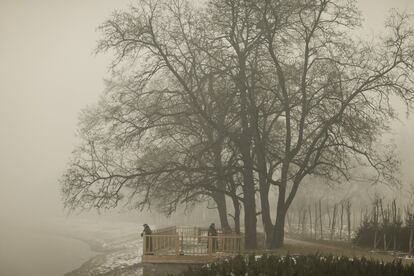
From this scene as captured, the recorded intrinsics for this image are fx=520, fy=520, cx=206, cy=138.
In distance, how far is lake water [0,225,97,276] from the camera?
41.2 meters

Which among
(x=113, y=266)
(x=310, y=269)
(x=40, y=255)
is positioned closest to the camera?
(x=310, y=269)

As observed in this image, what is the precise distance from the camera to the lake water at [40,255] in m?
41.2

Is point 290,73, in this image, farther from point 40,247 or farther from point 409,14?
point 40,247

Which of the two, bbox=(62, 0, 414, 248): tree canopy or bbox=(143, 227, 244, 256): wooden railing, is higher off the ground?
bbox=(62, 0, 414, 248): tree canopy

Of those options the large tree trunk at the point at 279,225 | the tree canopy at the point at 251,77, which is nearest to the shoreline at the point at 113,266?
the tree canopy at the point at 251,77

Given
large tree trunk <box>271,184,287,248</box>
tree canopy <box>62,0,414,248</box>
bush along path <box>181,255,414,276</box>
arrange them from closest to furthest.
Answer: bush along path <box>181,255,414,276</box> < tree canopy <box>62,0,414,248</box> < large tree trunk <box>271,184,287,248</box>

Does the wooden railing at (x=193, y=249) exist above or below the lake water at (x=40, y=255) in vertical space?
above

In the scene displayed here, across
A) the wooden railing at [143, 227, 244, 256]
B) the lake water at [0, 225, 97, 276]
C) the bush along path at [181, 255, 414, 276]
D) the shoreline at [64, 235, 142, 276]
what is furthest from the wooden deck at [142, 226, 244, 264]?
the lake water at [0, 225, 97, 276]

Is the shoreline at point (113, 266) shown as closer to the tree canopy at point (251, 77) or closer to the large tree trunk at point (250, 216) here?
the large tree trunk at point (250, 216)

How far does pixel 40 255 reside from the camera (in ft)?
169

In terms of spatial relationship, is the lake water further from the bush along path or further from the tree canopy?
the bush along path

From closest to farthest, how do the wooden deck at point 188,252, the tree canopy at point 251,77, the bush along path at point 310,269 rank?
the bush along path at point 310,269
the wooden deck at point 188,252
the tree canopy at point 251,77

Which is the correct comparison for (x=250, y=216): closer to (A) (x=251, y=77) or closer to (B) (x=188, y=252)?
(B) (x=188, y=252)

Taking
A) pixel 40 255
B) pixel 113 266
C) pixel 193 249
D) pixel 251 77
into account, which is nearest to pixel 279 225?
pixel 193 249
